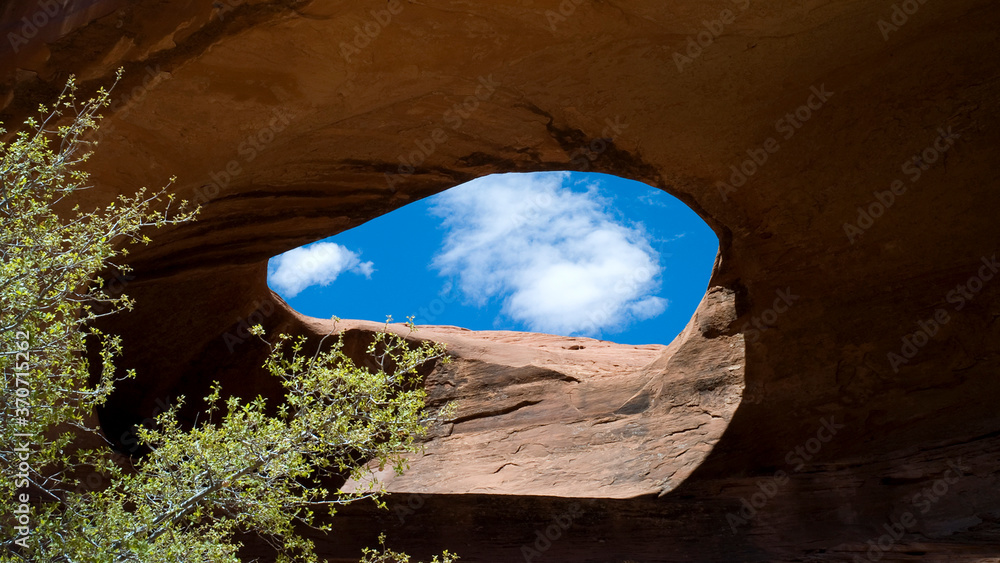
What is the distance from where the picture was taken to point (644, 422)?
8.64 metres

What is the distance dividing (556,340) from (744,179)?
653 centimetres

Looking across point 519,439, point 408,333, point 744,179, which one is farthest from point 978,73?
point 408,333

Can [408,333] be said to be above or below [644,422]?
below

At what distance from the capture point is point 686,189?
7566 mm

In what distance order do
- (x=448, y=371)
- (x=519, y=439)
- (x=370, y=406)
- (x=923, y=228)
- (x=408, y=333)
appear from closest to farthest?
1. (x=370, y=406)
2. (x=923, y=228)
3. (x=519, y=439)
4. (x=448, y=371)
5. (x=408, y=333)

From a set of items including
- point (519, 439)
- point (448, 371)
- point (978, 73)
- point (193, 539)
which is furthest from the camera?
point (448, 371)

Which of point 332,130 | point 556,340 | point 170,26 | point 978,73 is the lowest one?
point 556,340

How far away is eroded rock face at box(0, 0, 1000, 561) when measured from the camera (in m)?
5.54

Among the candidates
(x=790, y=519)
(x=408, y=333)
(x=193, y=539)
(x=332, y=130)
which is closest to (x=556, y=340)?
(x=408, y=333)

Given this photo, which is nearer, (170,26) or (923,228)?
(170,26)

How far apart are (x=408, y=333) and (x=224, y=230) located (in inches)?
148

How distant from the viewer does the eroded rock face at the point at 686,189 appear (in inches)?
218

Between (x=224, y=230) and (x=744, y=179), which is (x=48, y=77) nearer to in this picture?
(x=224, y=230)

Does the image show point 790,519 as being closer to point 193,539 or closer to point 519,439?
point 519,439
